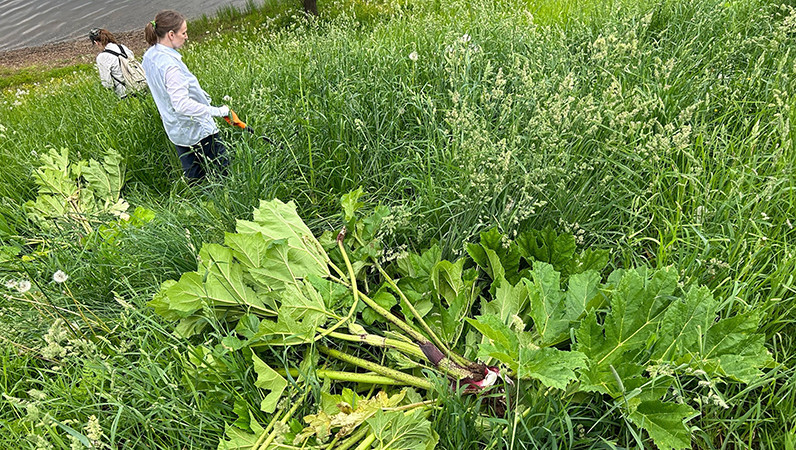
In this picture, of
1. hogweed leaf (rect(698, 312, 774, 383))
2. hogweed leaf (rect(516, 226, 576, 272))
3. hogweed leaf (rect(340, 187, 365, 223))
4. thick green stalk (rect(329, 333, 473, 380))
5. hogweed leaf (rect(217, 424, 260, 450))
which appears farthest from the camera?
hogweed leaf (rect(340, 187, 365, 223))

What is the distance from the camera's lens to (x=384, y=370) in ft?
5.54

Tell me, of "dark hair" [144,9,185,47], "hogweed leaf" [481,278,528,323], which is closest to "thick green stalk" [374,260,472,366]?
"hogweed leaf" [481,278,528,323]

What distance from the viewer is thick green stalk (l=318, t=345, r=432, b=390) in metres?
1.66

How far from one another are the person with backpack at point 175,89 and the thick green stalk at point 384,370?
7.60 feet

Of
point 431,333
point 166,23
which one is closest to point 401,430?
point 431,333

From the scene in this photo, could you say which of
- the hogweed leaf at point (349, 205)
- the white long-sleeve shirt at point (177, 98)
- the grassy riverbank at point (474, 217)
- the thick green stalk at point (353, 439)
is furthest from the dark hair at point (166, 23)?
the thick green stalk at point (353, 439)

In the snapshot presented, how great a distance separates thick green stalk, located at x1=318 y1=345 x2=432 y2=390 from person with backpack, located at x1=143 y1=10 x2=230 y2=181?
2.32 metres

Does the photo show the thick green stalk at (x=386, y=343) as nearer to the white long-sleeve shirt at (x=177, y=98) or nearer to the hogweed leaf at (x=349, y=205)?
the hogweed leaf at (x=349, y=205)

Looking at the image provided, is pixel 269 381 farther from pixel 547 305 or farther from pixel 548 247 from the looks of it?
pixel 548 247

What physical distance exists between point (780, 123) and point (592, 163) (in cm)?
79

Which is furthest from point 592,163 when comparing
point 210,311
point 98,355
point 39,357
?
point 39,357

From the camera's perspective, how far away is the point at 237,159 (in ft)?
9.64

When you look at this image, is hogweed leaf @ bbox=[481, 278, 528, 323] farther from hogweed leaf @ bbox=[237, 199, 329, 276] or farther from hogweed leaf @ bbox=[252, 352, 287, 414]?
hogweed leaf @ bbox=[252, 352, 287, 414]

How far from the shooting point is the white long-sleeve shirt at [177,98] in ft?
11.8
